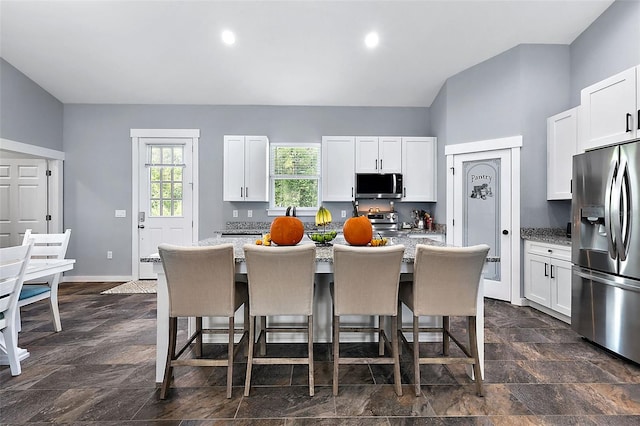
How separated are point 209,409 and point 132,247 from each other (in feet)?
13.3

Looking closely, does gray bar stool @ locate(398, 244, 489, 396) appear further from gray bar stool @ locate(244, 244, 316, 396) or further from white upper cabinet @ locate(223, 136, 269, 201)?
white upper cabinet @ locate(223, 136, 269, 201)

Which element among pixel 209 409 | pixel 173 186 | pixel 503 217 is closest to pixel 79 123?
pixel 173 186

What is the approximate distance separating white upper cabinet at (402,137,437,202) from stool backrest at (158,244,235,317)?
3547mm

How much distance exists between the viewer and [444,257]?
187cm

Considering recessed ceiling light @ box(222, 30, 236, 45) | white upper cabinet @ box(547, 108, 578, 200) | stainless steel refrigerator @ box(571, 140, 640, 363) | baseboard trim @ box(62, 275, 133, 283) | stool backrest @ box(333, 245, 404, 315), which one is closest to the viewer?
stool backrest @ box(333, 245, 404, 315)

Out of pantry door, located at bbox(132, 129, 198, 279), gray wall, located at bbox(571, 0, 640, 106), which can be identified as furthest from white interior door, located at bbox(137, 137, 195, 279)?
gray wall, located at bbox(571, 0, 640, 106)

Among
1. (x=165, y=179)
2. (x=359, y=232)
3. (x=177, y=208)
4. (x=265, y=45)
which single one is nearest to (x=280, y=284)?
(x=359, y=232)

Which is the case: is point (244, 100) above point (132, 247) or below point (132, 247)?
above

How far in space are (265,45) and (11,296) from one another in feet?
11.7

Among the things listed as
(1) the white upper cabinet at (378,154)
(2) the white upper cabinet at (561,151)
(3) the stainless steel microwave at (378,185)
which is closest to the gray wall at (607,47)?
(2) the white upper cabinet at (561,151)

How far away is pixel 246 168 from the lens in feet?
15.4

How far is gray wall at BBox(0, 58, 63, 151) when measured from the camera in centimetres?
411

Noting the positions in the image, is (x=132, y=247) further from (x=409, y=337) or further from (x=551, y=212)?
(x=551, y=212)

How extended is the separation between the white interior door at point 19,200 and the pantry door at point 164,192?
57.1 inches
